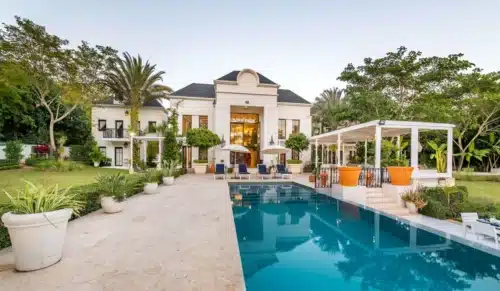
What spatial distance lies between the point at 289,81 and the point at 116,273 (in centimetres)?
3263

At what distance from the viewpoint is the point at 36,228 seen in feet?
11.5

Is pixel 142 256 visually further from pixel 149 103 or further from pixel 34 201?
pixel 149 103

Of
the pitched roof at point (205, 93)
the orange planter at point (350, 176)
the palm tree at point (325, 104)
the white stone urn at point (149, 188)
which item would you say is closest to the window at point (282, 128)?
the pitched roof at point (205, 93)

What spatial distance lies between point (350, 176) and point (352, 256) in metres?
5.66

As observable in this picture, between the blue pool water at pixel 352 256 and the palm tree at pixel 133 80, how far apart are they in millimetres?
19267

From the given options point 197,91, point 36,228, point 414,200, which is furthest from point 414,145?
point 197,91

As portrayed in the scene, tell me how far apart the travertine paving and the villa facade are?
16319 millimetres

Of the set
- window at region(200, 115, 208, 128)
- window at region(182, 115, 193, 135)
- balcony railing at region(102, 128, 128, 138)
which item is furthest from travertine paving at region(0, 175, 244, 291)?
balcony railing at region(102, 128, 128, 138)

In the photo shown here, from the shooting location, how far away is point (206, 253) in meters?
4.39

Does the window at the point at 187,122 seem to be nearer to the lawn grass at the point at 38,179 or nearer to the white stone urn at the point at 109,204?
the lawn grass at the point at 38,179

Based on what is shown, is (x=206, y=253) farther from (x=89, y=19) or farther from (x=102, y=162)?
(x=102, y=162)

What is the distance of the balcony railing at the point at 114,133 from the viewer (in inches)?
972

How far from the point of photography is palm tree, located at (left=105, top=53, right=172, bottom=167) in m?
22.2

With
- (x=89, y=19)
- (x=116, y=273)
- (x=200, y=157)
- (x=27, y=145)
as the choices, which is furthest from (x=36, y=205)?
(x=27, y=145)
